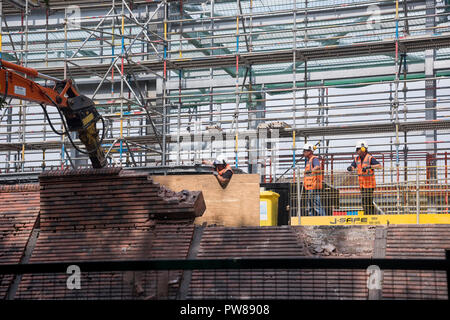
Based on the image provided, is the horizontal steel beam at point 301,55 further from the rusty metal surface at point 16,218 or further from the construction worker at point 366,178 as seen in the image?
the rusty metal surface at point 16,218

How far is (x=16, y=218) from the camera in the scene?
12617 mm

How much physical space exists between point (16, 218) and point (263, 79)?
11.0m

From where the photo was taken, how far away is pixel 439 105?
64.3ft

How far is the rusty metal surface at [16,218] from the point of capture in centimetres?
1203

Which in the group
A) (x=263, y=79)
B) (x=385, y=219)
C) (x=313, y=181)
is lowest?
(x=385, y=219)

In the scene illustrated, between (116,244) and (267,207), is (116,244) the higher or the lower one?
the lower one

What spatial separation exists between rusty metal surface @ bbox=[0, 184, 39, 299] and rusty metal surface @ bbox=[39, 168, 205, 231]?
1.35 ft

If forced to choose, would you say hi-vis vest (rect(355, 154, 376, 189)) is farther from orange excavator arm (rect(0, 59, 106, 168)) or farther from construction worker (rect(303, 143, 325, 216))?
orange excavator arm (rect(0, 59, 106, 168))

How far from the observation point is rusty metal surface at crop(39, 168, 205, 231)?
11.9 m

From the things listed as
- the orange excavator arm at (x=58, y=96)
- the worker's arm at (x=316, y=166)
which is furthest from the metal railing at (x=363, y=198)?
the orange excavator arm at (x=58, y=96)

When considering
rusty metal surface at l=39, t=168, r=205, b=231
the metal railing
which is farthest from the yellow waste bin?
rusty metal surface at l=39, t=168, r=205, b=231

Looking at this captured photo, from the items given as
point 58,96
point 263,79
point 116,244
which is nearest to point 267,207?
→ point 116,244

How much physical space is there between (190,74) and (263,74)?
2579 millimetres

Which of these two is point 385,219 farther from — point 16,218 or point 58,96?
point 16,218
